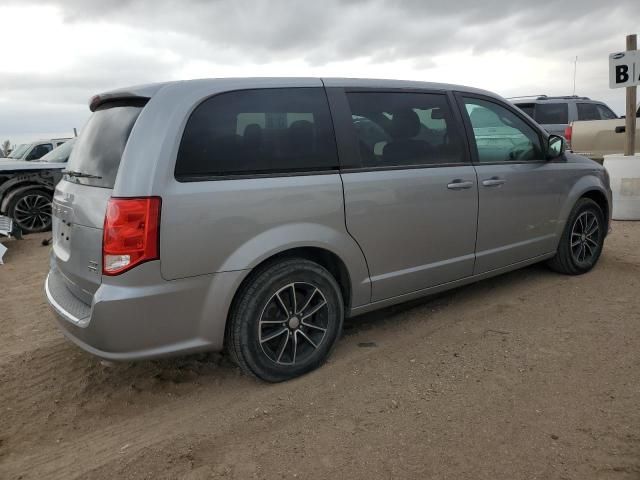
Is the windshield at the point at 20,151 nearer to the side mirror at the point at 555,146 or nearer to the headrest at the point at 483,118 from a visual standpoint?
the headrest at the point at 483,118

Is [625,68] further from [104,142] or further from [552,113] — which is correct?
[104,142]

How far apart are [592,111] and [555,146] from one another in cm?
968

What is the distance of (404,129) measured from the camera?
11.7 ft

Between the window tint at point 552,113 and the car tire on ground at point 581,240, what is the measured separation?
323 inches

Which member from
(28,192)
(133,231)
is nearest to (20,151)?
(28,192)

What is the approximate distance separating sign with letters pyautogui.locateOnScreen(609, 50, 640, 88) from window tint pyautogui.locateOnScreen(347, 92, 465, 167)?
477 centimetres

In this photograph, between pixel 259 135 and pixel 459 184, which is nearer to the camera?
pixel 259 135

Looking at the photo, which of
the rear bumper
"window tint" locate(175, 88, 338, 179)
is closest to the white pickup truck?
"window tint" locate(175, 88, 338, 179)

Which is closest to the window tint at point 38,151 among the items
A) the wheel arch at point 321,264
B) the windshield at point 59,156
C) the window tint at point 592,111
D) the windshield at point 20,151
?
the windshield at point 20,151

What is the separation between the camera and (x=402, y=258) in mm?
3514

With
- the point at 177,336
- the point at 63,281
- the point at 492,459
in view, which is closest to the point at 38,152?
the point at 63,281

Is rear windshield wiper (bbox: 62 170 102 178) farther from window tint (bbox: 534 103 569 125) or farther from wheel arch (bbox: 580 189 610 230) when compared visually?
window tint (bbox: 534 103 569 125)

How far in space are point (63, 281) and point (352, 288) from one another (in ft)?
5.76

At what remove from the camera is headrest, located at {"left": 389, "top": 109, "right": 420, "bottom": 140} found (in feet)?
11.5
